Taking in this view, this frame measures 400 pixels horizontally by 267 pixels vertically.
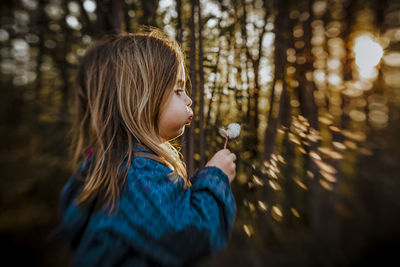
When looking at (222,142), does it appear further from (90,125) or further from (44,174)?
(44,174)

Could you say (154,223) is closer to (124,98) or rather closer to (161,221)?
(161,221)

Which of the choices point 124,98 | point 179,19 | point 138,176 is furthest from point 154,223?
point 179,19

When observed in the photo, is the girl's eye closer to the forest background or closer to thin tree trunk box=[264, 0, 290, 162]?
the forest background

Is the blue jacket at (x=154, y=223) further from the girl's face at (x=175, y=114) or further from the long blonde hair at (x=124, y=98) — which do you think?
the girl's face at (x=175, y=114)

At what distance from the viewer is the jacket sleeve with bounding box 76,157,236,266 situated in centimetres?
73

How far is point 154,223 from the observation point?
742mm

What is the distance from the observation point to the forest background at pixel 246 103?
3.83 feet

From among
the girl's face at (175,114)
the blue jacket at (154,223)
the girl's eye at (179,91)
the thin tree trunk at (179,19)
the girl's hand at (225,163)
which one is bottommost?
the blue jacket at (154,223)

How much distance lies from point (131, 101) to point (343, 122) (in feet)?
10.7

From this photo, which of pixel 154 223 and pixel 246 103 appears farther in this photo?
pixel 246 103

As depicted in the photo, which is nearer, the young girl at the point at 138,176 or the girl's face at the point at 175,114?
the young girl at the point at 138,176

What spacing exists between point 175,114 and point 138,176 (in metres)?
0.29

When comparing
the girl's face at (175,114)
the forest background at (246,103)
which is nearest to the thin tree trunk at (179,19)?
the forest background at (246,103)

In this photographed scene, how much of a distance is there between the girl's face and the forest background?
131 millimetres
